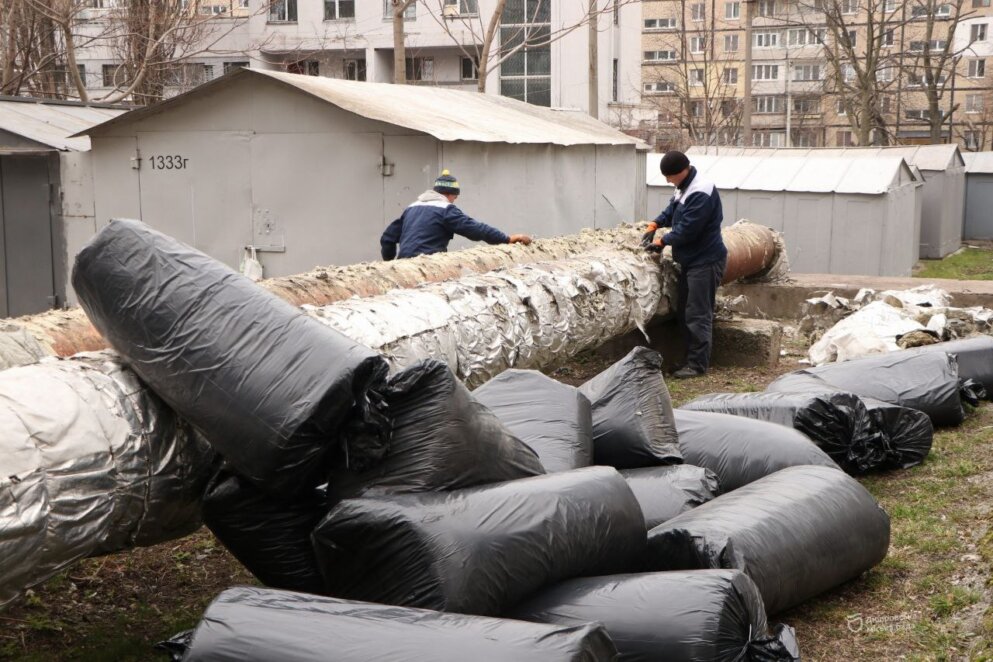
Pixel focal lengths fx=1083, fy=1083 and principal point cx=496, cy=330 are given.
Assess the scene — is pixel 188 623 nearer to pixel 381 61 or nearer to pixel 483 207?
pixel 483 207

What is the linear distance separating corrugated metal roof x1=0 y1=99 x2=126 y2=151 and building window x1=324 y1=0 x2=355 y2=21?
2617 cm

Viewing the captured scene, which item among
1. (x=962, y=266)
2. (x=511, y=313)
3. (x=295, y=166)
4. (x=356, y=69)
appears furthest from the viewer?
(x=356, y=69)

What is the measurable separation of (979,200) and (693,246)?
2087 cm

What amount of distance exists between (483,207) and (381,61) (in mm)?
30861

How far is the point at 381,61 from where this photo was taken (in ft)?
130

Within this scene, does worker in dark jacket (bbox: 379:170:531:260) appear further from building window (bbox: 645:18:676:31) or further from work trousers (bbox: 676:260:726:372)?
building window (bbox: 645:18:676:31)

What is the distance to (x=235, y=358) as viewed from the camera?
10.9 ft

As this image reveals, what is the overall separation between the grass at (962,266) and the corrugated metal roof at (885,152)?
78.3 inches

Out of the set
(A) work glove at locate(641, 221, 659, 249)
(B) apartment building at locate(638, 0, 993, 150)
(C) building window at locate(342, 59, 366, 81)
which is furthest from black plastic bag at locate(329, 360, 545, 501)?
(B) apartment building at locate(638, 0, 993, 150)

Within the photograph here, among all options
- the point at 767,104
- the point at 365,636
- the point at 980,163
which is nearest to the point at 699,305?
the point at 365,636

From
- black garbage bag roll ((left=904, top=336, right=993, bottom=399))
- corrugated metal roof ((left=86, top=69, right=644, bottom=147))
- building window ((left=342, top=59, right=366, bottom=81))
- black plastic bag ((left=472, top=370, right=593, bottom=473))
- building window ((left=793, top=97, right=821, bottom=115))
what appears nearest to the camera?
black plastic bag ((left=472, top=370, right=593, bottom=473))

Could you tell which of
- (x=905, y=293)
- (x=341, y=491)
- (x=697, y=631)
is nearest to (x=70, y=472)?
(x=341, y=491)

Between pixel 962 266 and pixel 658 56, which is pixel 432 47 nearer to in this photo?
pixel 962 266

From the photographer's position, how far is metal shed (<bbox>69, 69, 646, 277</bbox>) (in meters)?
9.64
